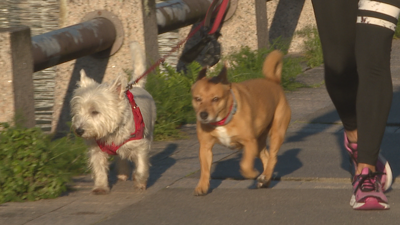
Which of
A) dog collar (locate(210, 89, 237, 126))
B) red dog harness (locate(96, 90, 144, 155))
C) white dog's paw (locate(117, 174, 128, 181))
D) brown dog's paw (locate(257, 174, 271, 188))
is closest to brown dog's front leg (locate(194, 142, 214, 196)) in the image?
dog collar (locate(210, 89, 237, 126))

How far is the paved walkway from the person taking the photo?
151 inches

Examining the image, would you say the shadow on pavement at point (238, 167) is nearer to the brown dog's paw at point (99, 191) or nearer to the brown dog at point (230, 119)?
the brown dog at point (230, 119)

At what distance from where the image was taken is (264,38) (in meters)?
9.30

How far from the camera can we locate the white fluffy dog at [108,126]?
4492mm

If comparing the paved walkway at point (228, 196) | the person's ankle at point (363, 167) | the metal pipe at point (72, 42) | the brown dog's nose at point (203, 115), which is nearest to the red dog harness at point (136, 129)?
the paved walkway at point (228, 196)

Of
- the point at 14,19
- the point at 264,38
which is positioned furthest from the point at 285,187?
the point at 14,19

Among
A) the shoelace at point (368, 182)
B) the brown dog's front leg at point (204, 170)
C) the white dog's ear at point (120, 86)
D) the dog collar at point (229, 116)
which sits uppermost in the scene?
the white dog's ear at point (120, 86)

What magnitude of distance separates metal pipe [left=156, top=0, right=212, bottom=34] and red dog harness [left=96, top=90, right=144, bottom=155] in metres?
2.95

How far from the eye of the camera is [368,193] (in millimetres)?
3822

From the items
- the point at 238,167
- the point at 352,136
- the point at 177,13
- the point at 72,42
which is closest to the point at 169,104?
the point at 72,42

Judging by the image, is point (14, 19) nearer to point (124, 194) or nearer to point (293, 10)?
point (293, 10)

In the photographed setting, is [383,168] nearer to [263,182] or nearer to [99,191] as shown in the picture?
[263,182]

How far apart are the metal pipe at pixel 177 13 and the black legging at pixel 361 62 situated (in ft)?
12.1

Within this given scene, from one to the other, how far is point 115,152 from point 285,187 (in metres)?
1.24
